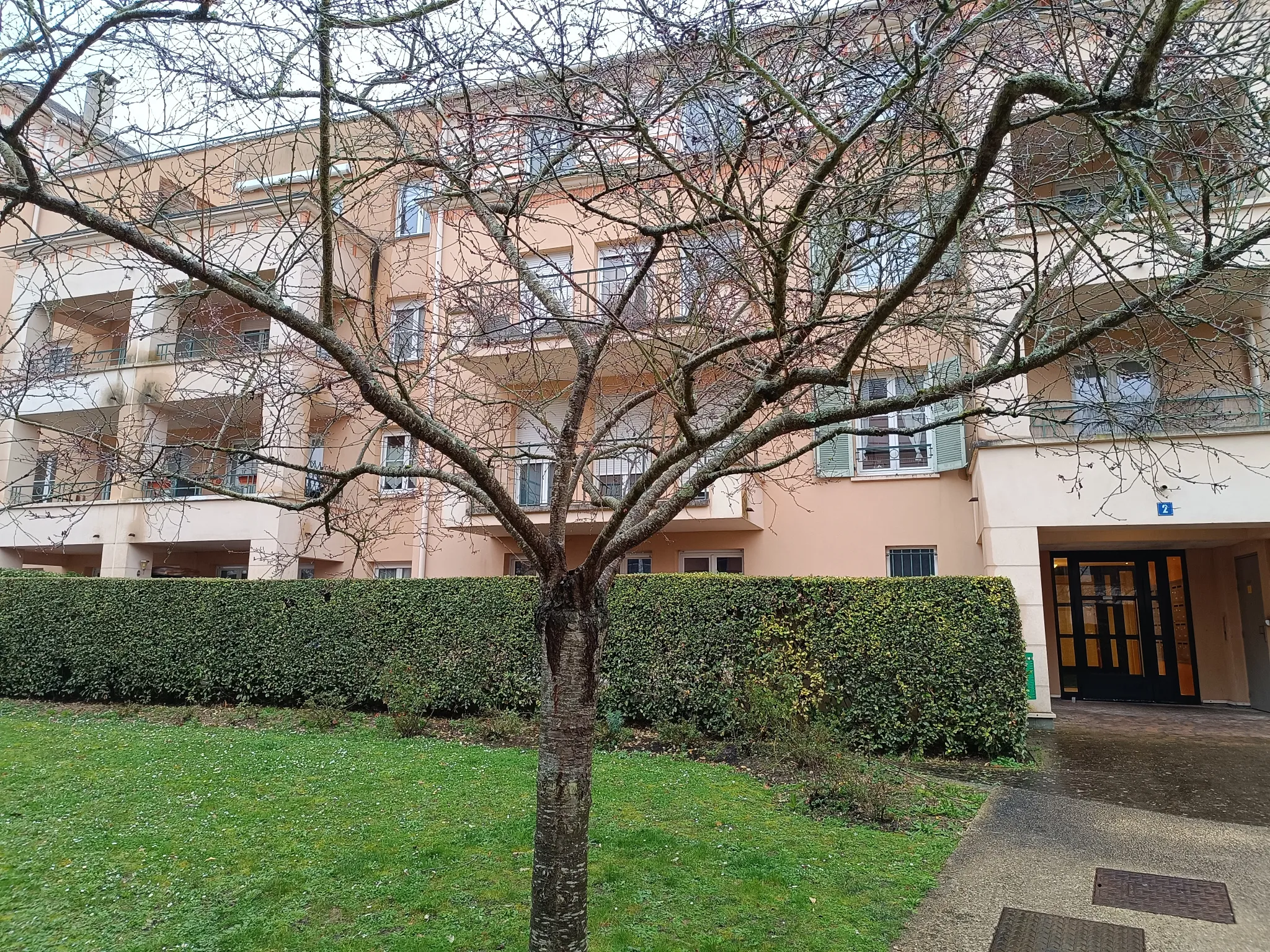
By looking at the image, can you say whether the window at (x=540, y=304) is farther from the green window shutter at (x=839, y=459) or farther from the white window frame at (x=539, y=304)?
the green window shutter at (x=839, y=459)

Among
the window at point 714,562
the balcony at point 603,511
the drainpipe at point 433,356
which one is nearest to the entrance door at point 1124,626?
the window at point 714,562

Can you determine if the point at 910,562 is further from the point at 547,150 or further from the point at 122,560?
the point at 122,560

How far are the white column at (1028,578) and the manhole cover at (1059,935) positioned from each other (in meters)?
7.23

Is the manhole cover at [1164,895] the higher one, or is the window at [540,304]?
the window at [540,304]

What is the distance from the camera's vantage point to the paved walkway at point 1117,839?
4.64 metres

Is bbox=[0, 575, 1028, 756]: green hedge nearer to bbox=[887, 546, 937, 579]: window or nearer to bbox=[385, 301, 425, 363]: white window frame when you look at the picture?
bbox=[887, 546, 937, 579]: window

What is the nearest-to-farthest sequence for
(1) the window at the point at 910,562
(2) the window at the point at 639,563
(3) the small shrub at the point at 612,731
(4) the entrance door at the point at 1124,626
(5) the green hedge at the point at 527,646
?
(5) the green hedge at the point at 527,646 < (3) the small shrub at the point at 612,731 < (1) the window at the point at 910,562 < (4) the entrance door at the point at 1124,626 < (2) the window at the point at 639,563

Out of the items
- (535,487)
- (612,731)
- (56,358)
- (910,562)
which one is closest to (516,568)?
(535,487)

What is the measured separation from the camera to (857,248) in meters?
4.86

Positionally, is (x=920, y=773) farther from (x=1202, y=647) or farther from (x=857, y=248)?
(x=1202, y=647)

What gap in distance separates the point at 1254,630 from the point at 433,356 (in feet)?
46.2

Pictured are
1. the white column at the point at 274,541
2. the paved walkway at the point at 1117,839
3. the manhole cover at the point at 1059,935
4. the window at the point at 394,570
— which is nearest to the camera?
the manhole cover at the point at 1059,935

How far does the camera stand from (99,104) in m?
3.95

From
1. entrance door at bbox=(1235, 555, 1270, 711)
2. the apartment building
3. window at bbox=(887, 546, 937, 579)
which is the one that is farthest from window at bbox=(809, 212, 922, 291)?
entrance door at bbox=(1235, 555, 1270, 711)
